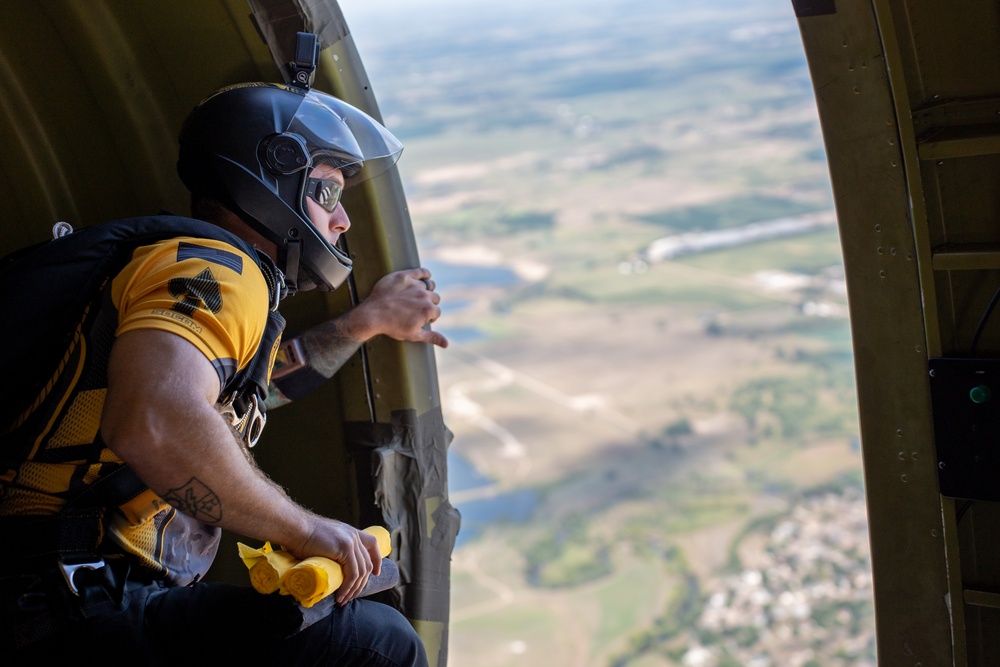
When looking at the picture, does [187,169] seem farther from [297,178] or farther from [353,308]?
[353,308]

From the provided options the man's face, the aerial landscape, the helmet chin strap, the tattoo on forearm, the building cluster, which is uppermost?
the man's face

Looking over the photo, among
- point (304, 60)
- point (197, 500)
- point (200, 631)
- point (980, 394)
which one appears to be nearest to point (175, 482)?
point (197, 500)

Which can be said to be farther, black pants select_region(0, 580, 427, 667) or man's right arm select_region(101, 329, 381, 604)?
black pants select_region(0, 580, 427, 667)

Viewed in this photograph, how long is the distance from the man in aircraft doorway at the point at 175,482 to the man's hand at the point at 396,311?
1.43 ft

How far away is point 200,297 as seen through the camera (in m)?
1.28

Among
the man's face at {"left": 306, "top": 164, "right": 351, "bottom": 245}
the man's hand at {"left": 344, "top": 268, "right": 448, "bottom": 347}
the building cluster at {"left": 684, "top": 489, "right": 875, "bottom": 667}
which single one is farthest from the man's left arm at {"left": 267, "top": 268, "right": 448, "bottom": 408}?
the building cluster at {"left": 684, "top": 489, "right": 875, "bottom": 667}

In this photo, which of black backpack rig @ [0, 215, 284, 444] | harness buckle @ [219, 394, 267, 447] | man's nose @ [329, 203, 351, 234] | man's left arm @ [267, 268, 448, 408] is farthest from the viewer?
man's left arm @ [267, 268, 448, 408]

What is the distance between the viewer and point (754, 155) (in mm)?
42125

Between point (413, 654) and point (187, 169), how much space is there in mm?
1003

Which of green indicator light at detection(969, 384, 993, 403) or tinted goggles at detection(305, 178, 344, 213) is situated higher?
tinted goggles at detection(305, 178, 344, 213)

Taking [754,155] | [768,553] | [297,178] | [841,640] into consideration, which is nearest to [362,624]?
[297,178]

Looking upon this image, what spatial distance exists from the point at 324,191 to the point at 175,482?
28.9 inches

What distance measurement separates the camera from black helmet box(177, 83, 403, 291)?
1715 mm

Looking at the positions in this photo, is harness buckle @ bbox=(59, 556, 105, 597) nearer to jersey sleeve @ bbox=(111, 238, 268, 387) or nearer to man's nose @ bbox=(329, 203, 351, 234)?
jersey sleeve @ bbox=(111, 238, 268, 387)
